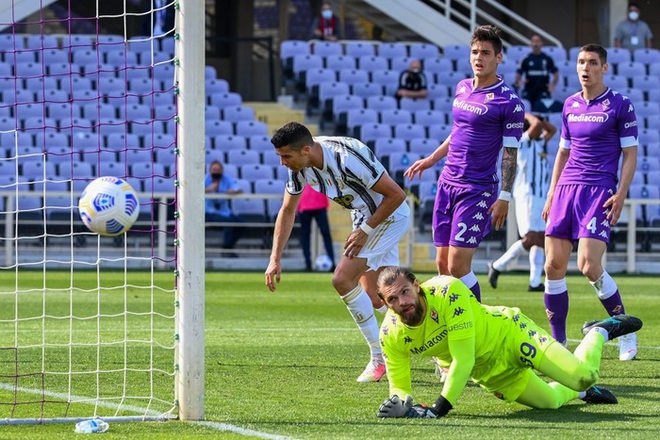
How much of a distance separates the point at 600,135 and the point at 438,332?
109 inches

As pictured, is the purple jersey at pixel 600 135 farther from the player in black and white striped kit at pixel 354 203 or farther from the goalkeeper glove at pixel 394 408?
the goalkeeper glove at pixel 394 408

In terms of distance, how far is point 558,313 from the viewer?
9.12 meters

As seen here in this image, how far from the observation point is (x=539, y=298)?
50.5 feet

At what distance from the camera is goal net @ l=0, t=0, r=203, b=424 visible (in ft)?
24.3

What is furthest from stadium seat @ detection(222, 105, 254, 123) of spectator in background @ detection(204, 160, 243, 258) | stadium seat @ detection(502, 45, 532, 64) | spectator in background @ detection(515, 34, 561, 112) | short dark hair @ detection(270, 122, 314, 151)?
short dark hair @ detection(270, 122, 314, 151)

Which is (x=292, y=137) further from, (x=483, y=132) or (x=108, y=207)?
(x=483, y=132)

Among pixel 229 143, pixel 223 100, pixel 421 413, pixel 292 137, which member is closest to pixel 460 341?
pixel 421 413

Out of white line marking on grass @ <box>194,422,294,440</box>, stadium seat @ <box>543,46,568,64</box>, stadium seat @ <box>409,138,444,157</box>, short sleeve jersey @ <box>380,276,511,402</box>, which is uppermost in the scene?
stadium seat @ <box>543,46,568,64</box>

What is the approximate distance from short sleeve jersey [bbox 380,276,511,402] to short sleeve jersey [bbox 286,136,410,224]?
1168 mm

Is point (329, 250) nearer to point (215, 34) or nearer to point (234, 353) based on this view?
point (234, 353)

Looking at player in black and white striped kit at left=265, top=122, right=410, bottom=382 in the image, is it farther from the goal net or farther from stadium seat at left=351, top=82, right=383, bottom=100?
stadium seat at left=351, top=82, right=383, bottom=100

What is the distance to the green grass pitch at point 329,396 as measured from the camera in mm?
6277

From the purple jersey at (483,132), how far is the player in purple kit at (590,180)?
64 centimetres

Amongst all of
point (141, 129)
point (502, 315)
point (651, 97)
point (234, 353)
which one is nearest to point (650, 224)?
point (651, 97)
